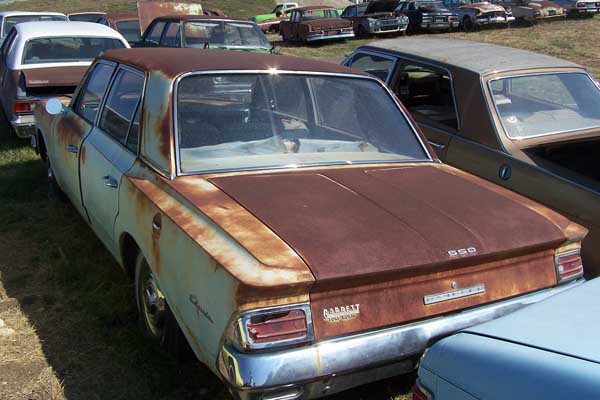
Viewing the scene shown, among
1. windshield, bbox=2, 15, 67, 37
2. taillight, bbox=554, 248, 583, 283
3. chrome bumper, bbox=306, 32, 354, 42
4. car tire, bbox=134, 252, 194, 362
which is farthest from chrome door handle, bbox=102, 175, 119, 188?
chrome bumper, bbox=306, 32, 354, 42

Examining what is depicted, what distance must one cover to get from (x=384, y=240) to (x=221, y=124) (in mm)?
1358

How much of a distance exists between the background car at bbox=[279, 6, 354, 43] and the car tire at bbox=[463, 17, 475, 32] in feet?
15.7

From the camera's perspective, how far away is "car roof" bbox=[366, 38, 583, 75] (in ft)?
16.4

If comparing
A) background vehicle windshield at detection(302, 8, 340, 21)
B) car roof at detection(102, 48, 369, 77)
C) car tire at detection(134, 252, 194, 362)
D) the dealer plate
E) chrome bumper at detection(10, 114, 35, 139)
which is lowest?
car tire at detection(134, 252, 194, 362)

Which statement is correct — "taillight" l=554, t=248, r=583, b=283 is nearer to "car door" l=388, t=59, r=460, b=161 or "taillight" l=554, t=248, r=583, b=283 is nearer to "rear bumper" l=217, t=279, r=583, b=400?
"rear bumper" l=217, t=279, r=583, b=400

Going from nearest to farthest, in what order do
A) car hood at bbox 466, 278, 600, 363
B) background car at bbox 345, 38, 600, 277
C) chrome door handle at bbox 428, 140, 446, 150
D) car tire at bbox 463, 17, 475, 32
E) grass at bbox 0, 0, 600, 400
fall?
1. car hood at bbox 466, 278, 600, 363
2. grass at bbox 0, 0, 600, 400
3. background car at bbox 345, 38, 600, 277
4. chrome door handle at bbox 428, 140, 446, 150
5. car tire at bbox 463, 17, 475, 32

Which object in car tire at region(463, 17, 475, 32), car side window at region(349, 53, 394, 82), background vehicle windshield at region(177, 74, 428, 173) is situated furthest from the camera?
car tire at region(463, 17, 475, 32)

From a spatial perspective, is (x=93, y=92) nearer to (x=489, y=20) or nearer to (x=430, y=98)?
(x=430, y=98)

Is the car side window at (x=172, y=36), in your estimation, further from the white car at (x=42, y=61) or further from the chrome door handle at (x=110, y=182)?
the chrome door handle at (x=110, y=182)

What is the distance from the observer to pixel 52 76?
23.5ft

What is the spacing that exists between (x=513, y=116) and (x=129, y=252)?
3.02 meters

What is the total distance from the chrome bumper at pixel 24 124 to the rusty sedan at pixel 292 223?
3073 mm

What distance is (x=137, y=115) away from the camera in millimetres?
3576

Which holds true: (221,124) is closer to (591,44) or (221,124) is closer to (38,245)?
(38,245)
